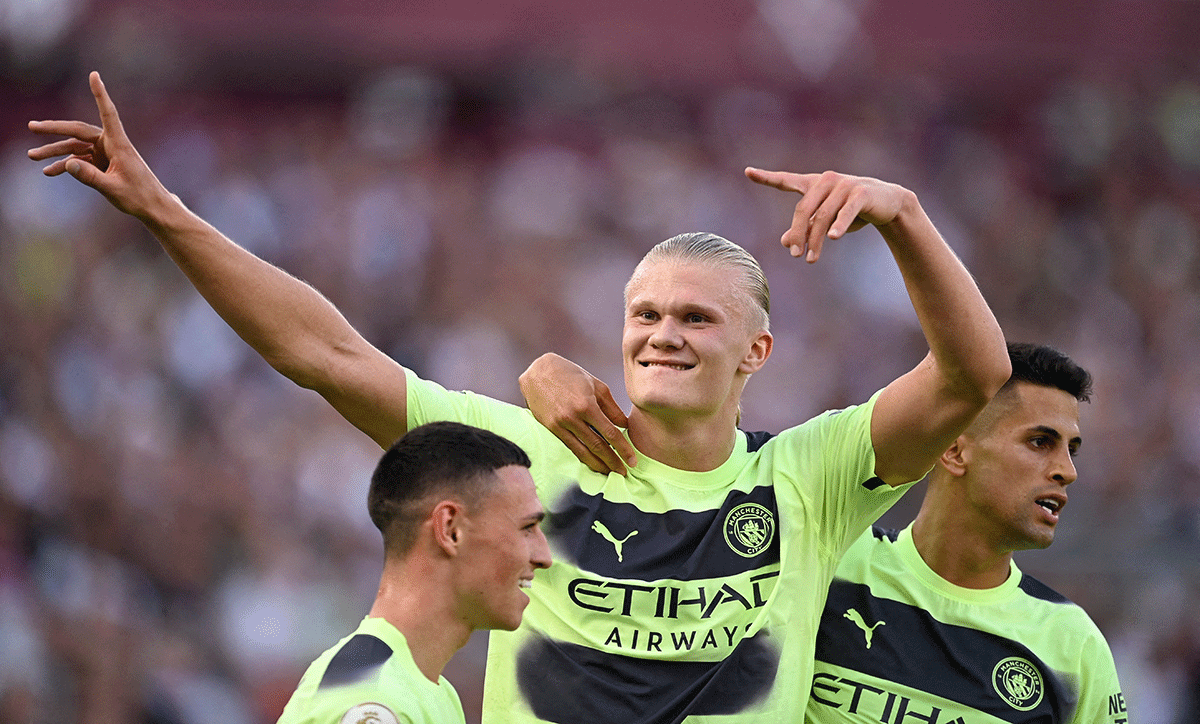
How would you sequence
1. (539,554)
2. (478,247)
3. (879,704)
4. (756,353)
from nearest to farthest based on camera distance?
(539,554) < (756,353) < (879,704) < (478,247)

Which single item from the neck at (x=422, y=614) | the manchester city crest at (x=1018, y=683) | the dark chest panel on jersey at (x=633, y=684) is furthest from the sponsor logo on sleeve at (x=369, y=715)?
the manchester city crest at (x=1018, y=683)

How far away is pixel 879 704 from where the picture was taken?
12.8ft

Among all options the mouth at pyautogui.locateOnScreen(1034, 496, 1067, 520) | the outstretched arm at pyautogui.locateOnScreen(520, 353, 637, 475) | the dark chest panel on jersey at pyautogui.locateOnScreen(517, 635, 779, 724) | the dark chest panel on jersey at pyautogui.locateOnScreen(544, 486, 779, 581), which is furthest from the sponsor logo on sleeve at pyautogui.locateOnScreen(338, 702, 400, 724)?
the mouth at pyautogui.locateOnScreen(1034, 496, 1067, 520)

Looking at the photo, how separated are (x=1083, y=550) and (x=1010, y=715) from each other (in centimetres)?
598

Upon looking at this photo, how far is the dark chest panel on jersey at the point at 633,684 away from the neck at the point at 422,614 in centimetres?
55

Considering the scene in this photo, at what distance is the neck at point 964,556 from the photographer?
425 cm

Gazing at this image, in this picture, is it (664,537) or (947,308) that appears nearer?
(947,308)

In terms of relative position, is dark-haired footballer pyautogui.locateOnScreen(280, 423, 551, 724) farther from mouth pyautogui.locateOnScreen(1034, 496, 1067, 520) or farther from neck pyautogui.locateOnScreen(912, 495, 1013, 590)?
mouth pyautogui.locateOnScreen(1034, 496, 1067, 520)

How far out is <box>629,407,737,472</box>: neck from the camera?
12.0 ft

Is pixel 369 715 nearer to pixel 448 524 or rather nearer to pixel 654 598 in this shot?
pixel 448 524

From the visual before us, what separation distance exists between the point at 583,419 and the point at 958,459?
4.90 ft

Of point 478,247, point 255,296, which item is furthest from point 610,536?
point 478,247

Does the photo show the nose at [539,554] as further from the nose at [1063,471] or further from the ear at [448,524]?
the nose at [1063,471]

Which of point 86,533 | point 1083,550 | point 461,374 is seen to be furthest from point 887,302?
point 86,533
